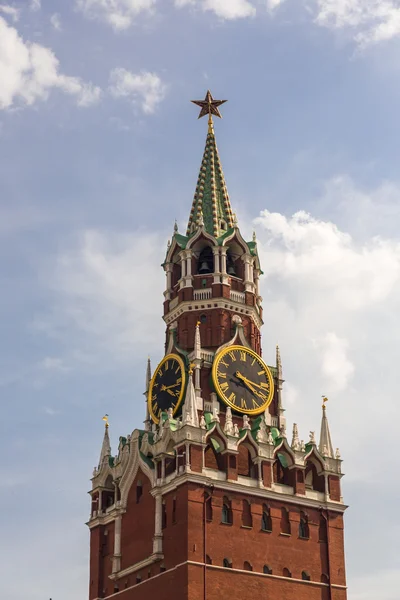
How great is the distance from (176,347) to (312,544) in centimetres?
1718

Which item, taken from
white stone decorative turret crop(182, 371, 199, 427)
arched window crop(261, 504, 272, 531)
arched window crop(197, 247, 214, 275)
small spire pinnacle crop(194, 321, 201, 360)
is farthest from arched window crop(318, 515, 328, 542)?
arched window crop(197, 247, 214, 275)

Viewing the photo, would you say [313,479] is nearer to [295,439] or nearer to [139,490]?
[295,439]

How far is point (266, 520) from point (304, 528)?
3.15 meters

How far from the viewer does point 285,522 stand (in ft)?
265

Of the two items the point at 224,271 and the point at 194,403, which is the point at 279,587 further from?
the point at 224,271

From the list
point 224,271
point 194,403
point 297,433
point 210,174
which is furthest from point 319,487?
point 210,174

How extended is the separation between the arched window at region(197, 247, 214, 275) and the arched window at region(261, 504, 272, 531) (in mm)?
19800

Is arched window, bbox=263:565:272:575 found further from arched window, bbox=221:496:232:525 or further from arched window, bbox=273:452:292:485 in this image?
arched window, bbox=273:452:292:485

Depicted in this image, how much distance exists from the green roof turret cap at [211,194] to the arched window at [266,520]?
74.1ft

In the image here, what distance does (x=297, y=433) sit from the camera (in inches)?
3339

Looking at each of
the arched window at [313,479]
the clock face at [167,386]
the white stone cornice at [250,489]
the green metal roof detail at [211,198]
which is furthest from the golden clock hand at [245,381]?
the green metal roof detail at [211,198]

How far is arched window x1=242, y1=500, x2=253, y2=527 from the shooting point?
79000 mm

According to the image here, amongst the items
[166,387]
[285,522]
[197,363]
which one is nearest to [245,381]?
[197,363]

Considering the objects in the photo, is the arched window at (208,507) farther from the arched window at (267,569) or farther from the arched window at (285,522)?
the arched window at (285,522)
